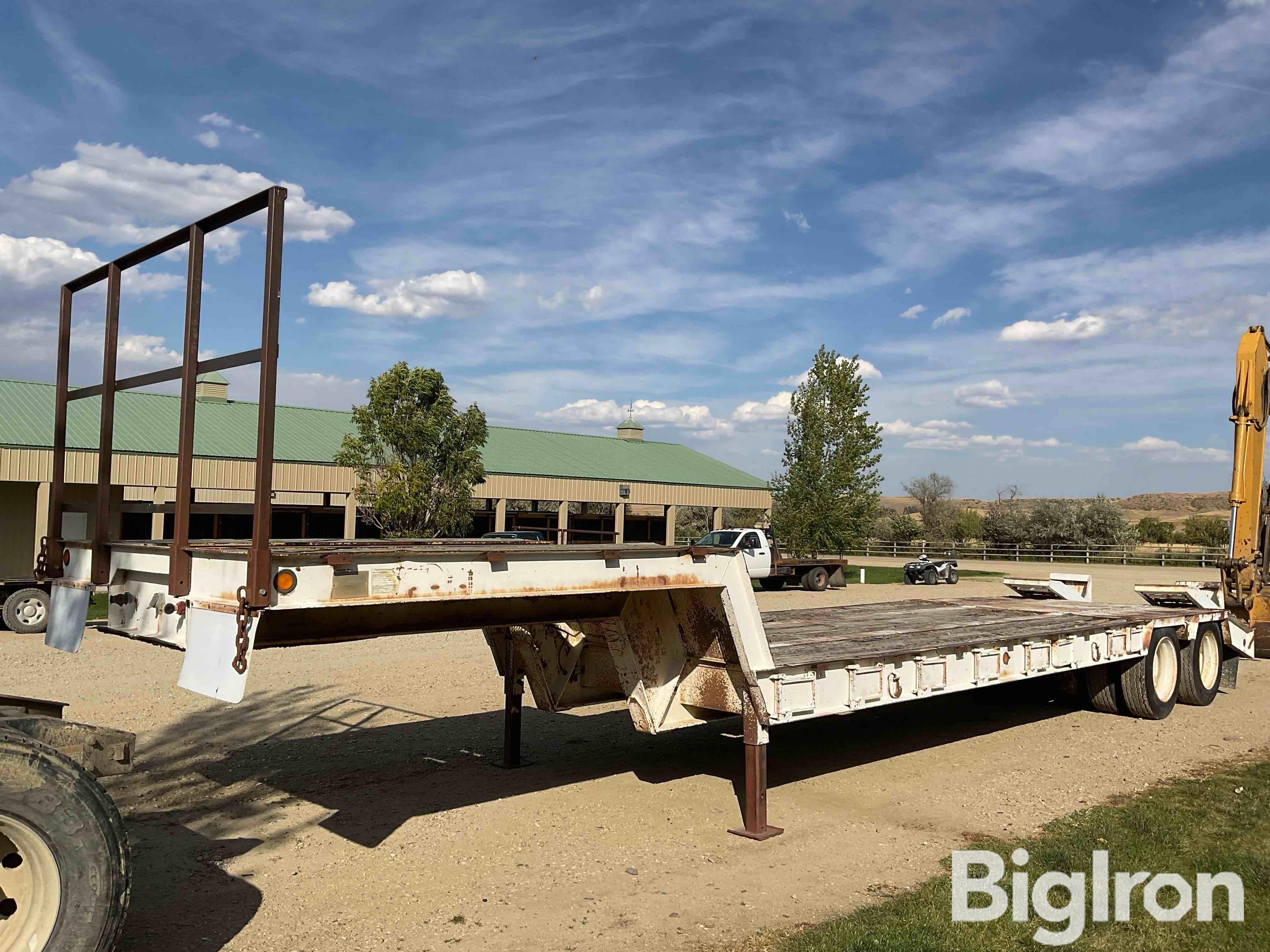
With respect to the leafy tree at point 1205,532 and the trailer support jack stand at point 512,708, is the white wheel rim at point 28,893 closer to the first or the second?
the trailer support jack stand at point 512,708

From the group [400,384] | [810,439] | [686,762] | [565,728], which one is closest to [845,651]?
[686,762]

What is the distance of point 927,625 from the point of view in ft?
30.8

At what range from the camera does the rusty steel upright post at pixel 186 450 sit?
4.47m

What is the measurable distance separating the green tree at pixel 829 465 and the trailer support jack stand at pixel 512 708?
26.8 m

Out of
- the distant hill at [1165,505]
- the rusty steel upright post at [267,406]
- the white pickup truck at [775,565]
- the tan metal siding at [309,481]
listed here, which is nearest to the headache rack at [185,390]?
the rusty steel upright post at [267,406]

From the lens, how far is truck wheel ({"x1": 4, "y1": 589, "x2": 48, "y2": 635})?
16047 millimetres

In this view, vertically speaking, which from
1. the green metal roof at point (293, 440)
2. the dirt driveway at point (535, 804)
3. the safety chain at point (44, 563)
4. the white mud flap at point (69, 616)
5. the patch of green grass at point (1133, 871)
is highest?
the green metal roof at point (293, 440)

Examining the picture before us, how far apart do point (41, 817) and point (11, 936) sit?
445 mm

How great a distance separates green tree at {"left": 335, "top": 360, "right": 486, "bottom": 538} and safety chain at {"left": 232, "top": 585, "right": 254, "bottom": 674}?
19.8m

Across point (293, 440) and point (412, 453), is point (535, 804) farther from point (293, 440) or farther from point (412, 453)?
point (293, 440)

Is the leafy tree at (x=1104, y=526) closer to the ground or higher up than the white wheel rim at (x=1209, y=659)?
higher up

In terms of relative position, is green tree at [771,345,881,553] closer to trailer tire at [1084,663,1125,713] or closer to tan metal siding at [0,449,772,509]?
tan metal siding at [0,449,772,509]

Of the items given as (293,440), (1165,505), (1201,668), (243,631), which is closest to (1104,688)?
(1201,668)

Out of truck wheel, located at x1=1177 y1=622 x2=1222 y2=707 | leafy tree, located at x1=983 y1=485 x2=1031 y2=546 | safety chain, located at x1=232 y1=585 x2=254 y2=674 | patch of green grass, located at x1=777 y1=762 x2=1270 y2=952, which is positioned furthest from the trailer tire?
leafy tree, located at x1=983 y1=485 x2=1031 y2=546
